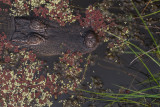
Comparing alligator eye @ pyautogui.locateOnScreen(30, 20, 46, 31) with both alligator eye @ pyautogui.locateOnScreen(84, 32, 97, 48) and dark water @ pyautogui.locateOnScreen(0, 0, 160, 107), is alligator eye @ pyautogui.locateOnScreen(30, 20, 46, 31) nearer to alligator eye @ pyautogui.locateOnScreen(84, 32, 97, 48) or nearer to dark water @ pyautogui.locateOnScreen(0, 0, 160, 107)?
alligator eye @ pyautogui.locateOnScreen(84, 32, 97, 48)

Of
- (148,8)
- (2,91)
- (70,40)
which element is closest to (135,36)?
(148,8)

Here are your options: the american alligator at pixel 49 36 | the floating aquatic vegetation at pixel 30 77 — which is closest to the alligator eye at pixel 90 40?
the american alligator at pixel 49 36

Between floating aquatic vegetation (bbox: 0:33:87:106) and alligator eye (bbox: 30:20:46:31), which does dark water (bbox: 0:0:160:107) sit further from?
alligator eye (bbox: 30:20:46:31)

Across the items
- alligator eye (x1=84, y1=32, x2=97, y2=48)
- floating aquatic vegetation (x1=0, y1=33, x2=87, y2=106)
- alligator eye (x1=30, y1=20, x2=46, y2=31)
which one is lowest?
floating aquatic vegetation (x1=0, y1=33, x2=87, y2=106)

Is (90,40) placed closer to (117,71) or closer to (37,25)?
(117,71)

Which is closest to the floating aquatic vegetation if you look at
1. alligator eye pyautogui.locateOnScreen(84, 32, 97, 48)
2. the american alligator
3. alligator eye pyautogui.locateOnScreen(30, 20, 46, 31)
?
the american alligator

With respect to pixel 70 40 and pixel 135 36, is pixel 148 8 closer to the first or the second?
pixel 135 36

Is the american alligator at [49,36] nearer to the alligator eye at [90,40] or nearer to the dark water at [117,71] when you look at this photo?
the alligator eye at [90,40]

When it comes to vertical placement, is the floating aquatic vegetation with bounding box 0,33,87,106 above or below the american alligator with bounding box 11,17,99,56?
below
